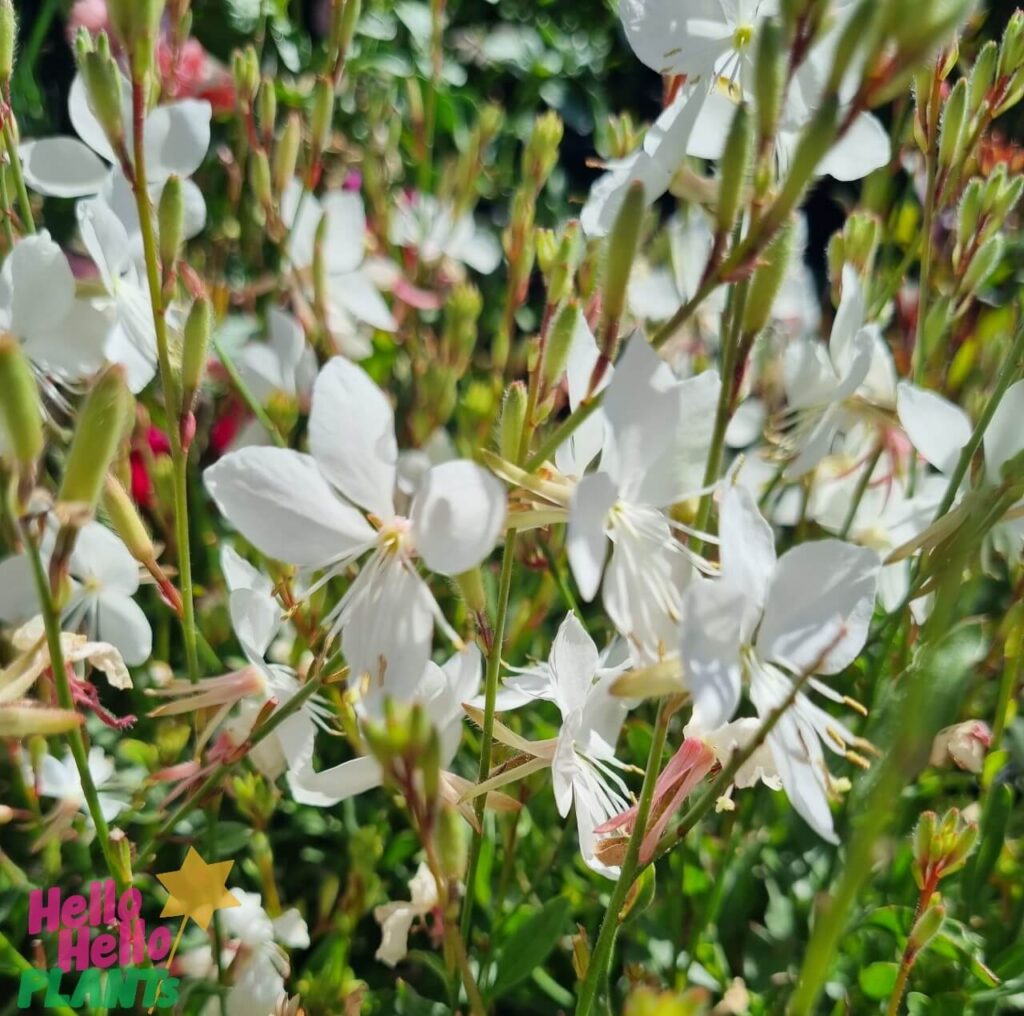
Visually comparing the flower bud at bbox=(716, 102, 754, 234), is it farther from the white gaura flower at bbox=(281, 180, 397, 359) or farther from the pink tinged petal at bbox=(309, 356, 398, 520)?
the white gaura flower at bbox=(281, 180, 397, 359)

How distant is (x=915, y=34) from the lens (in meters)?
0.35

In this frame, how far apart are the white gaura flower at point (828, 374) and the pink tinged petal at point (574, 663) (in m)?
0.18

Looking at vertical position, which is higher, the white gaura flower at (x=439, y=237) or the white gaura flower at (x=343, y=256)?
the white gaura flower at (x=343, y=256)

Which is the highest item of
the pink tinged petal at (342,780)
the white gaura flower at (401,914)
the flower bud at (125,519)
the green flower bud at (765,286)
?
the green flower bud at (765,286)

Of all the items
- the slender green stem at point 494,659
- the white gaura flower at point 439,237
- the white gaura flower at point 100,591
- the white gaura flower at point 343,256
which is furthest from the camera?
the white gaura flower at point 439,237

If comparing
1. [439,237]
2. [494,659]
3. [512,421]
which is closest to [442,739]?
[494,659]

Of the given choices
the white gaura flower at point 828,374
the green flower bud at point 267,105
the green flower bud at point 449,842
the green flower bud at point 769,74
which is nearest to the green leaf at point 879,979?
the white gaura flower at point 828,374

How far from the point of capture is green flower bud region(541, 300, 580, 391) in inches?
18.4

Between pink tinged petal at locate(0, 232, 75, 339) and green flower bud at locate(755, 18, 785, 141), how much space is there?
1.11 feet

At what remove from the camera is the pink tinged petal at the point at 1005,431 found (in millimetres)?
574

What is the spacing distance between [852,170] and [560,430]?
10.4 inches

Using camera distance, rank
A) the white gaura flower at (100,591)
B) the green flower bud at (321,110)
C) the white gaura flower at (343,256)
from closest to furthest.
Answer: the white gaura flower at (100,591) < the green flower bud at (321,110) < the white gaura flower at (343,256)

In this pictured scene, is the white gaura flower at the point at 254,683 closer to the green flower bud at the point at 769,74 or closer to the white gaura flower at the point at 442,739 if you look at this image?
the white gaura flower at the point at 442,739

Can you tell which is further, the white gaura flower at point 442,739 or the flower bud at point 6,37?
the flower bud at point 6,37
